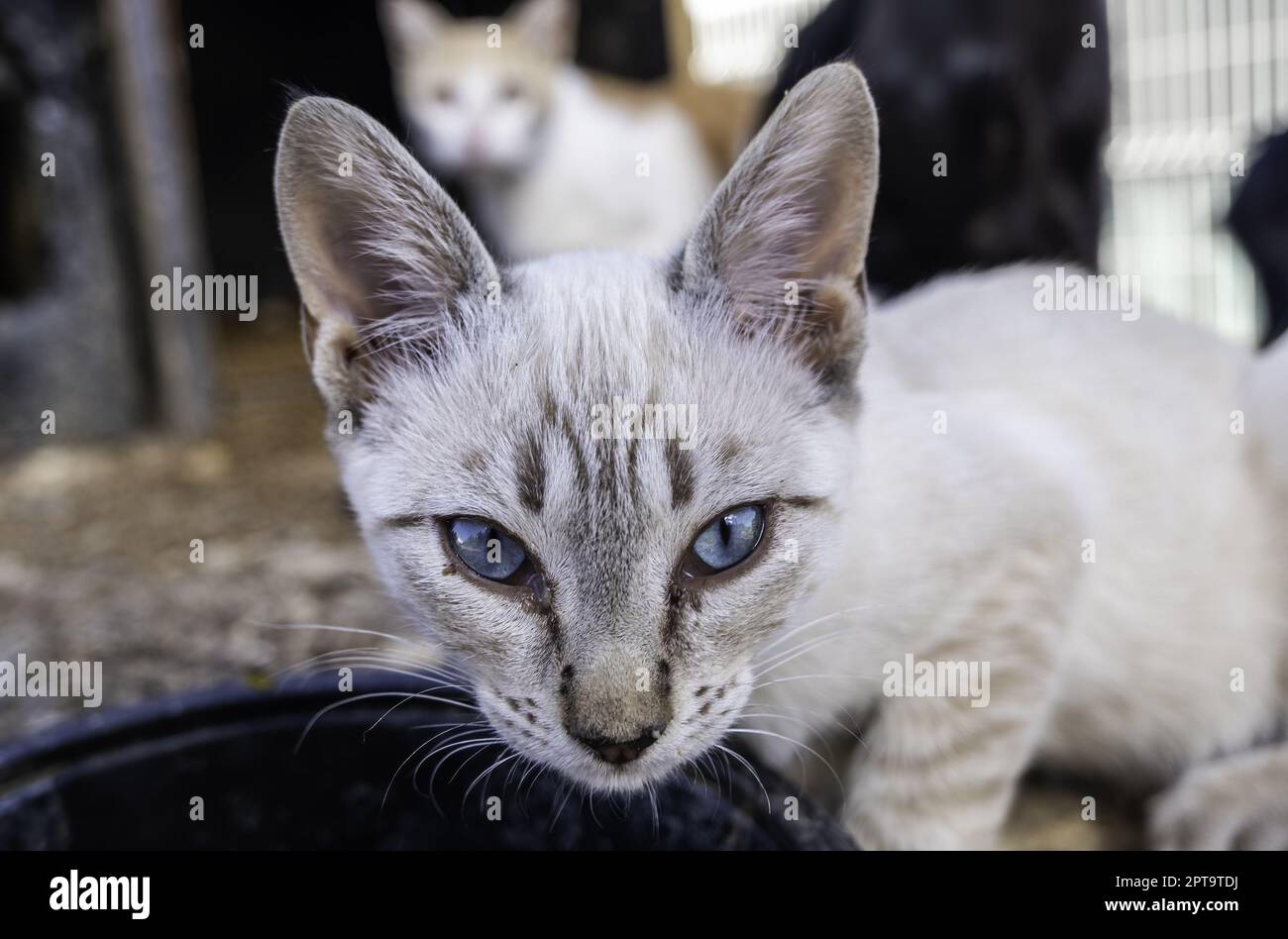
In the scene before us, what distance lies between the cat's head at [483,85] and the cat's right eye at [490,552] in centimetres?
369

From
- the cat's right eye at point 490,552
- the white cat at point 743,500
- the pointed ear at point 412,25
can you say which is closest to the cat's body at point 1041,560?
the white cat at point 743,500

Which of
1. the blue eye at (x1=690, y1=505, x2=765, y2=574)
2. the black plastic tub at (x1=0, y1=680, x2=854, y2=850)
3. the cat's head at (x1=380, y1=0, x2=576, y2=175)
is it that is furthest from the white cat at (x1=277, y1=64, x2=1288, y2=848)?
the cat's head at (x1=380, y1=0, x2=576, y2=175)

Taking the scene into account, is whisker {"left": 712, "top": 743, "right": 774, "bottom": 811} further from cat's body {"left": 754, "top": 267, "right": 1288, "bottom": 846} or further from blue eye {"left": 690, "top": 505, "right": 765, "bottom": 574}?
blue eye {"left": 690, "top": 505, "right": 765, "bottom": 574}

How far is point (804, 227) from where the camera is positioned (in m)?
1.37

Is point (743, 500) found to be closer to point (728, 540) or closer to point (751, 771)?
point (728, 540)

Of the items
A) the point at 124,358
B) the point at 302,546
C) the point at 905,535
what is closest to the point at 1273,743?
the point at 905,535

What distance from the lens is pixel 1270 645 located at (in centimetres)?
203

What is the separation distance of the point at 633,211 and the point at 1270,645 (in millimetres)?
3412

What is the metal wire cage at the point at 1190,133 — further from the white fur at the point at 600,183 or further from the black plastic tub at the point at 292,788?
the black plastic tub at the point at 292,788

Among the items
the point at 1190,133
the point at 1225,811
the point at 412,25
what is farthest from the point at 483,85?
the point at 1225,811

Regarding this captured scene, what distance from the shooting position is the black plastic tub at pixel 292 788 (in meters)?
1.61

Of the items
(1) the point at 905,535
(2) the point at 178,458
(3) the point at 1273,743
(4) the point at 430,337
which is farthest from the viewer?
(2) the point at 178,458

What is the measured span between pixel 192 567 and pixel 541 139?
245 centimetres
